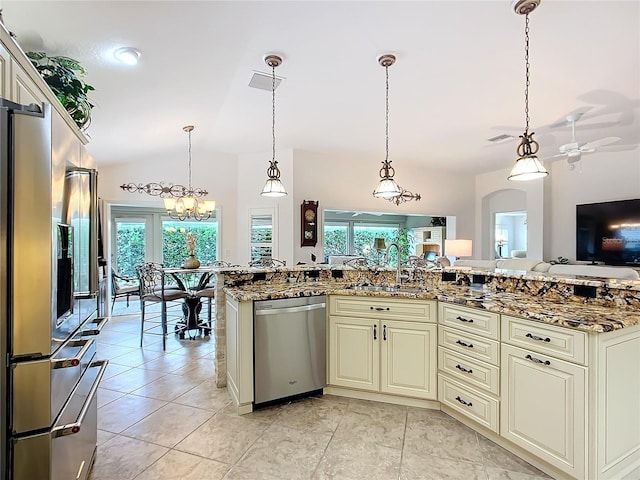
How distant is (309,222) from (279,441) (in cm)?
404

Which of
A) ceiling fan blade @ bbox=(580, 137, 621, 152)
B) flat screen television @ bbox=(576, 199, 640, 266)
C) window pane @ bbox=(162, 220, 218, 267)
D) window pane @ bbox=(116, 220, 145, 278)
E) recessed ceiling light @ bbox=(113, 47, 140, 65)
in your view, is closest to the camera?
recessed ceiling light @ bbox=(113, 47, 140, 65)

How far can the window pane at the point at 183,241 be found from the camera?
26.3ft

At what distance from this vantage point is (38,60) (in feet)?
6.23

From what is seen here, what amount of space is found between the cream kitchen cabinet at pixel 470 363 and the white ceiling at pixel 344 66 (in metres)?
2.20

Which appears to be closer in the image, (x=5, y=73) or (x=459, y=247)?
(x=5, y=73)

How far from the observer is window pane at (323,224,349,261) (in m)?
9.68

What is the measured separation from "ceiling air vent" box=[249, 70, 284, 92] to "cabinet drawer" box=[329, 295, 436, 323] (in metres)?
2.30

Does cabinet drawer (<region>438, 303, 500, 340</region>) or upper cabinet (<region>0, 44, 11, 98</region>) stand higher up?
upper cabinet (<region>0, 44, 11, 98</region>)

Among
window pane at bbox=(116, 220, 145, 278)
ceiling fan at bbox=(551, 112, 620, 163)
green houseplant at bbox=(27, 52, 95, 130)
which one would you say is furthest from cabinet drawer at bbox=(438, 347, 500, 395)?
window pane at bbox=(116, 220, 145, 278)

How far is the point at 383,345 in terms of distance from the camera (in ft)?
9.02

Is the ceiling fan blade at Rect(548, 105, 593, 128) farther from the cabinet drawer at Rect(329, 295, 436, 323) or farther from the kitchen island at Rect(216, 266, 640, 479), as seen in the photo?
the cabinet drawer at Rect(329, 295, 436, 323)

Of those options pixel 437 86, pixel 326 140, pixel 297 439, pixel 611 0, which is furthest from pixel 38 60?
pixel 326 140

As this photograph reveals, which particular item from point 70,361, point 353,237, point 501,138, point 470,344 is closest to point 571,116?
point 501,138

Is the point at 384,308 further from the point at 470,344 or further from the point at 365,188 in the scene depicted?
the point at 365,188
